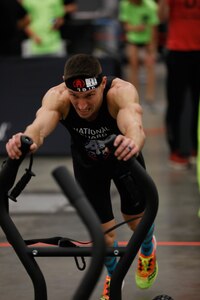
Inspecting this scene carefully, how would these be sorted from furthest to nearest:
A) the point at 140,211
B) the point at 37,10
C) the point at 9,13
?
the point at 37,10, the point at 9,13, the point at 140,211

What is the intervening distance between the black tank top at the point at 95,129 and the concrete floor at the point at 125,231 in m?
1.13

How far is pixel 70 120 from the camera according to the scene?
17.9ft

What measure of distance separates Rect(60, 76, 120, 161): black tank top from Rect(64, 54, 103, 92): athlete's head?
1.12ft

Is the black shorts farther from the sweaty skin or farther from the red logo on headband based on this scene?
the red logo on headband

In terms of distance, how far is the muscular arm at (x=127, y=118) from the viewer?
14.7ft

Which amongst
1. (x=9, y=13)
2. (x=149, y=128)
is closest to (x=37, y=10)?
(x=9, y=13)

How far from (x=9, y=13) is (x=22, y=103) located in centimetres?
308

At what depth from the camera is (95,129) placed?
5.44 metres

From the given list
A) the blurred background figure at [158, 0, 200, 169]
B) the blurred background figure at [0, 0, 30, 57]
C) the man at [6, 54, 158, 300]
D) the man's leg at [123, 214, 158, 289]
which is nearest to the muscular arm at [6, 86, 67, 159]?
the man at [6, 54, 158, 300]

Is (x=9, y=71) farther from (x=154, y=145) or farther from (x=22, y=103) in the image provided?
(x=154, y=145)

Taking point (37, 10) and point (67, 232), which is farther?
point (37, 10)

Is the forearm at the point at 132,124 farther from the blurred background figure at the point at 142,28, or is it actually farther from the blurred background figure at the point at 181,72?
the blurred background figure at the point at 142,28

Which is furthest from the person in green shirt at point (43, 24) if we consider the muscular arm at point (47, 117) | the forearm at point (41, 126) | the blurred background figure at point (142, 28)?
the forearm at point (41, 126)

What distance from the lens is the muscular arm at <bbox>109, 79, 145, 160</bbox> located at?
4488 millimetres
